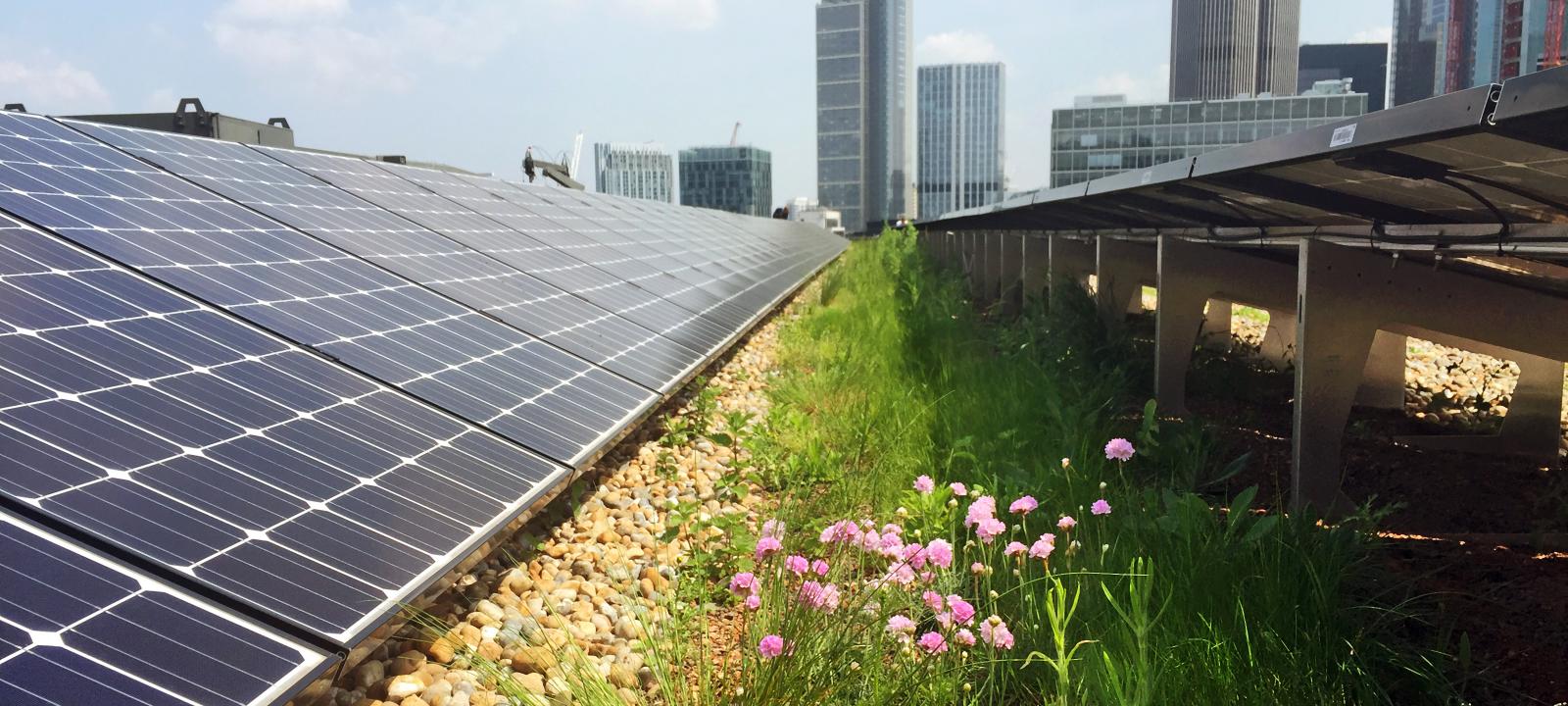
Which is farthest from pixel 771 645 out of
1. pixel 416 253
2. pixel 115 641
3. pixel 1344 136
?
pixel 416 253

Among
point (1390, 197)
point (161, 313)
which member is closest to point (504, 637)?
point (161, 313)

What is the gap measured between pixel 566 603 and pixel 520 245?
5.96 metres

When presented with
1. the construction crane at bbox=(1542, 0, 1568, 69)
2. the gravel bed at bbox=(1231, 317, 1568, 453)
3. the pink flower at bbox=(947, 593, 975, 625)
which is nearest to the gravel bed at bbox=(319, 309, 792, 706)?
the pink flower at bbox=(947, 593, 975, 625)

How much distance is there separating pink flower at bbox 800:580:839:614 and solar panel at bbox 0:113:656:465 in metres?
1.77

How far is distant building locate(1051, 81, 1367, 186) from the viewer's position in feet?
429

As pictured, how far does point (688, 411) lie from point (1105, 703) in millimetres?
5123

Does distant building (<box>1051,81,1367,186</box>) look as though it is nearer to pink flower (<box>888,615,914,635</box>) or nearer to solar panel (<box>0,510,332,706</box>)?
pink flower (<box>888,615,914,635</box>)

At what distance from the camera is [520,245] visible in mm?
9875

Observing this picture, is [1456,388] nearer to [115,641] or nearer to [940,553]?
[940,553]

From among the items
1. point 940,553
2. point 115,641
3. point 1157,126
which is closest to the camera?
point 115,641

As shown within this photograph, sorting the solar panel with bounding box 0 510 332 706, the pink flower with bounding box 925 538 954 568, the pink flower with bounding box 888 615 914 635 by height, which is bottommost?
the pink flower with bounding box 888 615 914 635

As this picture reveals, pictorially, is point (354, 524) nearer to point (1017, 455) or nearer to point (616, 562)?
point (616, 562)

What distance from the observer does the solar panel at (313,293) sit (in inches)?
193

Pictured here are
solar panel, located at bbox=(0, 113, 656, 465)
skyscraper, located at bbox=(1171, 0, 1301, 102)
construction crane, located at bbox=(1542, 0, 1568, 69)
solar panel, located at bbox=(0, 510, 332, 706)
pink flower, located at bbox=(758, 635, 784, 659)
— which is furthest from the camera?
skyscraper, located at bbox=(1171, 0, 1301, 102)
